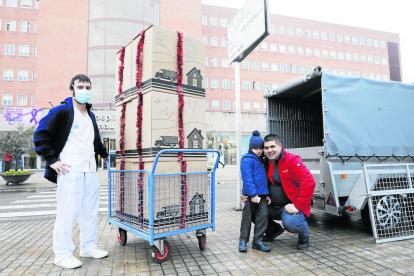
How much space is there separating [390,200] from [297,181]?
1.91 metres

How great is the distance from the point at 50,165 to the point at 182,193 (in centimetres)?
166

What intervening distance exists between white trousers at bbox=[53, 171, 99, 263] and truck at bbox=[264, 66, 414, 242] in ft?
11.9

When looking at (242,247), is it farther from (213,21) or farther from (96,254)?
(213,21)

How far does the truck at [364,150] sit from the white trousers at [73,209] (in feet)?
11.9

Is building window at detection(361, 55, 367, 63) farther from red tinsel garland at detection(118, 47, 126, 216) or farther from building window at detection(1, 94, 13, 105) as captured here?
red tinsel garland at detection(118, 47, 126, 216)

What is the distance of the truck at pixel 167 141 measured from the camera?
148 inches

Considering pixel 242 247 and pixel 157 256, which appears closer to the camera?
pixel 157 256

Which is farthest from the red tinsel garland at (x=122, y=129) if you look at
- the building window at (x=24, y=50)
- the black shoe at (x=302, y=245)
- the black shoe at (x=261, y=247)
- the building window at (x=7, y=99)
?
the building window at (x=24, y=50)

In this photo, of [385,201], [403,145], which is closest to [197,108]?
→ [385,201]

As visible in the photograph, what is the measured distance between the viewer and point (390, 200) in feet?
15.8

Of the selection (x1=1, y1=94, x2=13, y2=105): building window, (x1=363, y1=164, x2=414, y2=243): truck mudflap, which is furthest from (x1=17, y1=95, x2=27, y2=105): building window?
(x1=363, y1=164, x2=414, y2=243): truck mudflap

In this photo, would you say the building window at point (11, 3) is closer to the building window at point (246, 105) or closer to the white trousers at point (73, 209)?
the building window at point (246, 105)

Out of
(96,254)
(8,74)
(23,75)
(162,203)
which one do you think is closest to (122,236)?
(96,254)

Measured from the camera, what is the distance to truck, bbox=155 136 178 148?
148 inches
